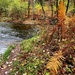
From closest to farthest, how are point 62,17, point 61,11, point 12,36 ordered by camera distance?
point 61,11 → point 62,17 → point 12,36

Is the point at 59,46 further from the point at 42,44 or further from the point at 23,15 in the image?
the point at 23,15

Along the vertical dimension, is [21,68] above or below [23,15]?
above

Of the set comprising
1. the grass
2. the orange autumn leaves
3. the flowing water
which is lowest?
the flowing water

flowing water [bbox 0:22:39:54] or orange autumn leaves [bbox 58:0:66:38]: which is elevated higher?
orange autumn leaves [bbox 58:0:66:38]

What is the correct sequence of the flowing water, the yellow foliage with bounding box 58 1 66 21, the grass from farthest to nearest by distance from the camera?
1. the flowing water
2. the yellow foliage with bounding box 58 1 66 21
3. the grass

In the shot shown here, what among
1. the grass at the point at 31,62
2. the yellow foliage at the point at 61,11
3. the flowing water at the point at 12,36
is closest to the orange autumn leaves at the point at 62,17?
the yellow foliage at the point at 61,11

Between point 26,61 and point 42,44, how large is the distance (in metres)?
1.05

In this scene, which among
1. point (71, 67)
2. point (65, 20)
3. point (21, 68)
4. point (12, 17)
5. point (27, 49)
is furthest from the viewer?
point (12, 17)

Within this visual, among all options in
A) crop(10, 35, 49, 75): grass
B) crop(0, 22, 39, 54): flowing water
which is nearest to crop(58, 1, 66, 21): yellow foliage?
crop(10, 35, 49, 75): grass

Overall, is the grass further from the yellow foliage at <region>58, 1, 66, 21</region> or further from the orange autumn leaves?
the yellow foliage at <region>58, 1, 66, 21</region>

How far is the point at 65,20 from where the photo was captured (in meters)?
7.63

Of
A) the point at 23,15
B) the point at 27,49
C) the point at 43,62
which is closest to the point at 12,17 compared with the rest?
the point at 23,15

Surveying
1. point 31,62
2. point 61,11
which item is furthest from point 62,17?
→ point 31,62

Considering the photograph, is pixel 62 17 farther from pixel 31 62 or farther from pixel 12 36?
pixel 12 36
